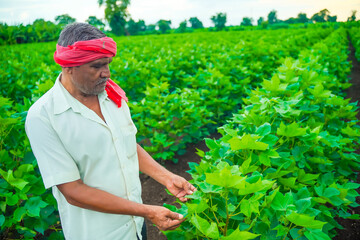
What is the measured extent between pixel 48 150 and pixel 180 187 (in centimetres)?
78

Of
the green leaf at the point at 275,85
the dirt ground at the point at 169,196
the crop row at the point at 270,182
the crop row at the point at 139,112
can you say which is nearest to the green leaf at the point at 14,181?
the crop row at the point at 139,112

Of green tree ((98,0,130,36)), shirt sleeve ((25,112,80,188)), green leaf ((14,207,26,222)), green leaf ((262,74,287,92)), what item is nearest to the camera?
shirt sleeve ((25,112,80,188))

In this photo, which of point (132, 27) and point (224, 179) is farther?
point (132, 27)

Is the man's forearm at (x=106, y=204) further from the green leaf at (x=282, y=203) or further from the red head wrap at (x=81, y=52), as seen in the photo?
the red head wrap at (x=81, y=52)

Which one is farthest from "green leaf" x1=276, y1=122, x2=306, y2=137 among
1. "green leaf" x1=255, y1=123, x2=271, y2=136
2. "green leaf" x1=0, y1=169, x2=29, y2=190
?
"green leaf" x1=0, y1=169, x2=29, y2=190

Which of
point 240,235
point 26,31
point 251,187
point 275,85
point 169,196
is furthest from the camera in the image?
point 26,31

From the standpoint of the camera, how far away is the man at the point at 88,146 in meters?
1.32

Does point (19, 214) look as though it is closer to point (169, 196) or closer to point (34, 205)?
point (34, 205)

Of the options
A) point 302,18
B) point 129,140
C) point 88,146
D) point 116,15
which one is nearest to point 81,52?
point 88,146

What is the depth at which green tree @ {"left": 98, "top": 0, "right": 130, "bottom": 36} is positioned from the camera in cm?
6519

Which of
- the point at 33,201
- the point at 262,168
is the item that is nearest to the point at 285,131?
the point at 262,168

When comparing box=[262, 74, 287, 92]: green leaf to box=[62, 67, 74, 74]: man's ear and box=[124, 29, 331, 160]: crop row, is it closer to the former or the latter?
box=[124, 29, 331, 160]: crop row

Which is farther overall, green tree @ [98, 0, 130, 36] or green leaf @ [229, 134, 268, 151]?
green tree @ [98, 0, 130, 36]

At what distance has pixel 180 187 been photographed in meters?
1.64
